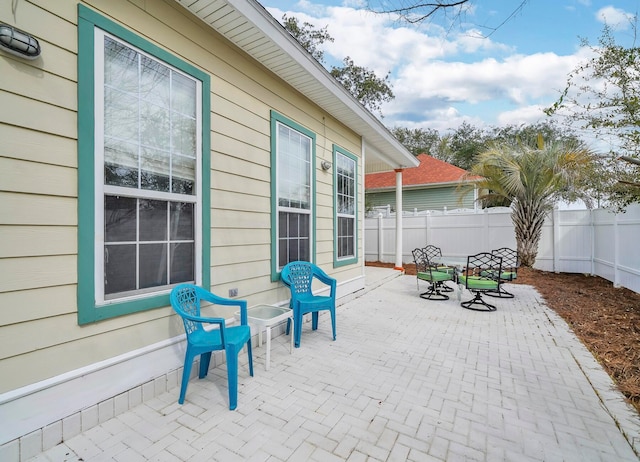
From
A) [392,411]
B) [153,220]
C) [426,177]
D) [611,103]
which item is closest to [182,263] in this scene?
[153,220]

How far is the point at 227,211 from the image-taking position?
3.18 metres

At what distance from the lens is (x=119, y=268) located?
7.38ft

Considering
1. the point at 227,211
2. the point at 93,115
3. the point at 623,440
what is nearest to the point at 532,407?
the point at 623,440

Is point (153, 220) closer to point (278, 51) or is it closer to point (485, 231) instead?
point (278, 51)

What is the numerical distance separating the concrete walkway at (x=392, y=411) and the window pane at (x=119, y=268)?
908 mm

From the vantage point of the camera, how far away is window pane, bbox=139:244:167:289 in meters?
2.42

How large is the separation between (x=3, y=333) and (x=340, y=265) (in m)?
4.44

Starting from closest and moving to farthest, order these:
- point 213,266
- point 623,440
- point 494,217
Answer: point 623,440 → point 213,266 → point 494,217

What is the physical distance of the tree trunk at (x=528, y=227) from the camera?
27.1ft

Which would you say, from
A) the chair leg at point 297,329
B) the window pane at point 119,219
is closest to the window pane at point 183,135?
the window pane at point 119,219

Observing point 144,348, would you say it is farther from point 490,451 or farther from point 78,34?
point 490,451

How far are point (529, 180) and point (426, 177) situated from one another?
5.92m

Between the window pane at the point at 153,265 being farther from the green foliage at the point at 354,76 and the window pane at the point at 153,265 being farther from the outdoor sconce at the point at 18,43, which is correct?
the green foliage at the point at 354,76

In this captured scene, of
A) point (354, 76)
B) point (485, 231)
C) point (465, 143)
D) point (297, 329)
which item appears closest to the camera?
point (297, 329)
